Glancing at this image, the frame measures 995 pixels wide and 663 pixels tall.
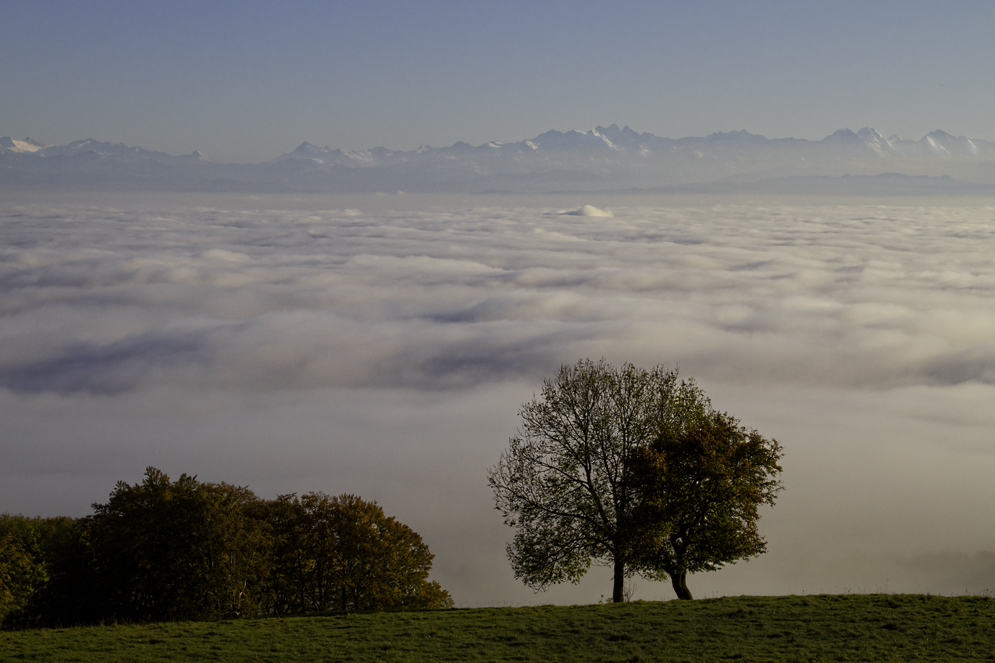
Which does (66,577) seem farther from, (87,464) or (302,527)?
(87,464)

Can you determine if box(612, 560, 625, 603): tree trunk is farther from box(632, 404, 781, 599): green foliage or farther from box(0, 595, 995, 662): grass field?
box(0, 595, 995, 662): grass field

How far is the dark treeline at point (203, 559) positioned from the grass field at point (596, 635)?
6828 millimetres

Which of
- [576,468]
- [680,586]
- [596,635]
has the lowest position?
[596,635]

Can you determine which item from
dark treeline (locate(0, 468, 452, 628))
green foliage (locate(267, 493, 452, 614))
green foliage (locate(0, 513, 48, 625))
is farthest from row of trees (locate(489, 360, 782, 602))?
green foliage (locate(0, 513, 48, 625))

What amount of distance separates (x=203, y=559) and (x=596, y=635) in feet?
66.3

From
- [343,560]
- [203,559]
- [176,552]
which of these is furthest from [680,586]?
[176,552]

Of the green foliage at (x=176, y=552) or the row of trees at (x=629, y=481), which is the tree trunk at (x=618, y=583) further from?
the green foliage at (x=176, y=552)

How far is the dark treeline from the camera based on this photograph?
38781 millimetres

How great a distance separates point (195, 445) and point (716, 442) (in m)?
167

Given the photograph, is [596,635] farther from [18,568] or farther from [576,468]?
[18,568]

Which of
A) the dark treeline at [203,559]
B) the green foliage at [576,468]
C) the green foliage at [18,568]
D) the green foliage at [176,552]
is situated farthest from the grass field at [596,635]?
the green foliage at [18,568]

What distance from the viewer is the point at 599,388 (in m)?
39.4

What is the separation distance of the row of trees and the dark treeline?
29.3 feet

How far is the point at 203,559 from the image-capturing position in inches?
1542
